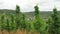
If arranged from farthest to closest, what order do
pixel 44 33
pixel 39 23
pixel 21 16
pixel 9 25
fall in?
pixel 21 16
pixel 9 25
pixel 44 33
pixel 39 23

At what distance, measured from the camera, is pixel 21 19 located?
69.0m

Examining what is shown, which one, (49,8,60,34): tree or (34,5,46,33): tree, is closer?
(49,8,60,34): tree

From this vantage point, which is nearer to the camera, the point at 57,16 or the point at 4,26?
the point at 57,16

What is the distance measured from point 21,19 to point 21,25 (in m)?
2.41

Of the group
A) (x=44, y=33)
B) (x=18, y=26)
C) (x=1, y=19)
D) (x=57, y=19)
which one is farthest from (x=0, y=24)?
(x=57, y=19)

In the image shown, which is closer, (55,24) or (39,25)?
(55,24)

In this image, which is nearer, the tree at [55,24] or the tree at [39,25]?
the tree at [55,24]

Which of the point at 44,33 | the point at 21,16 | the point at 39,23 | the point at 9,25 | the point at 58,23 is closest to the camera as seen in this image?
the point at 58,23

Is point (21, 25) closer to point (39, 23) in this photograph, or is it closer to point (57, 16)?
point (39, 23)

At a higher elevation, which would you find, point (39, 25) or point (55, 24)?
point (55, 24)

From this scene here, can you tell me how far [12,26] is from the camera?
6675 cm

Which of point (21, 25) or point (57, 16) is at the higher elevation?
point (57, 16)

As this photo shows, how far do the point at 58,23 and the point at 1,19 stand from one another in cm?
3444

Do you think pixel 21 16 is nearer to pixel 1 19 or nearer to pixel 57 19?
pixel 1 19
